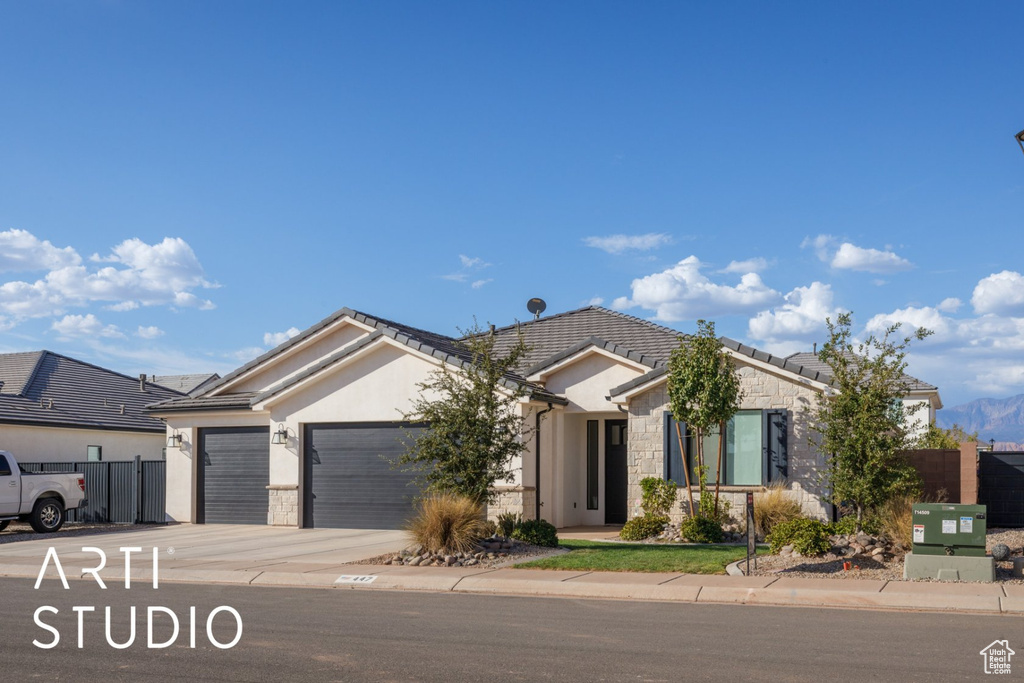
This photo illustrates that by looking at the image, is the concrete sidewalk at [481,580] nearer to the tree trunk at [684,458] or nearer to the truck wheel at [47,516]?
the truck wheel at [47,516]

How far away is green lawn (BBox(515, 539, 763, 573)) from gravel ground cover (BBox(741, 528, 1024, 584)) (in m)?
0.71

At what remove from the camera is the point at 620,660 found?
8.99m

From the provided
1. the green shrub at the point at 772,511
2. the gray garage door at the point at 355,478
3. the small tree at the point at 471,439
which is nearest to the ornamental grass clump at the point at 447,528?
the small tree at the point at 471,439

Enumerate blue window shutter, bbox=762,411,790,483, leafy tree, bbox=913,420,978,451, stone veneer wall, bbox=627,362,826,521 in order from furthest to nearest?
blue window shutter, bbox=762,411,790,483 < stone veneer wall, bbox=627,362,826,521 < leafy tree, bbox=913,420,978,451

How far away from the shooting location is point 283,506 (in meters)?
24.8

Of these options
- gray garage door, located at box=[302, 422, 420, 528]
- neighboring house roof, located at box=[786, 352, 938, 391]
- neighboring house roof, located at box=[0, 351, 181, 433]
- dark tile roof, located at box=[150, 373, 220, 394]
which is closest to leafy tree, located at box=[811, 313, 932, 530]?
gray garage door, located at box=[302, 422, 420, 528]

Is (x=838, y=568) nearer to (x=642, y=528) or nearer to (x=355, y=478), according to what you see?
(x=642, y=528)

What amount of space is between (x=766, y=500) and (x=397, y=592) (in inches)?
352

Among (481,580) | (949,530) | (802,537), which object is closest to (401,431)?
(481,580)

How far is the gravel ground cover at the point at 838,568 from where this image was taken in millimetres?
14523

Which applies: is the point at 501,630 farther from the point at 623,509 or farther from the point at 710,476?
the point at 623,509

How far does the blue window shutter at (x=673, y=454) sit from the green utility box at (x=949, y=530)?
308 inches

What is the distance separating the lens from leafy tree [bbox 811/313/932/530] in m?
17.4

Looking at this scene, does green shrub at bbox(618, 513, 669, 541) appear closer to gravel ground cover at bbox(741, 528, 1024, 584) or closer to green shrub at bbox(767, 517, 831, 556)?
green shrub at bbox(767, 517, 831, 556)
